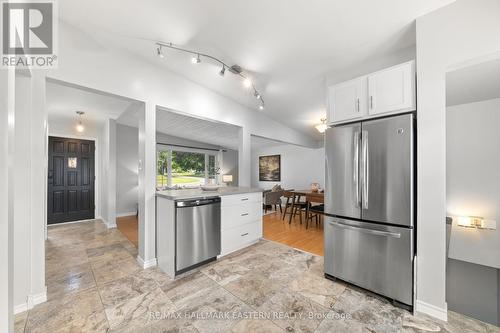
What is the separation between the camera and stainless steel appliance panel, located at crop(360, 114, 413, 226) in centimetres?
177

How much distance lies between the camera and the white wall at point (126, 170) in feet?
17.8

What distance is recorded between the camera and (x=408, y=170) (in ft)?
5.79

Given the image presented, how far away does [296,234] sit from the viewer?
3982 millimetres

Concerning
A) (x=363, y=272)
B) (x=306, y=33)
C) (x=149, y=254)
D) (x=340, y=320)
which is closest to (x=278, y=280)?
(x=340, y=320)

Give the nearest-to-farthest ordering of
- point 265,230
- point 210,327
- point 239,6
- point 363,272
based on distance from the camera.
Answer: point 210,327 → point 239,6 → point 363,272 → point 265,230

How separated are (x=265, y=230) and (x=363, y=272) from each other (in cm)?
243

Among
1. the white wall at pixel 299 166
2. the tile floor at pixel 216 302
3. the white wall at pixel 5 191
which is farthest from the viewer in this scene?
the white wall at pixel 299 166

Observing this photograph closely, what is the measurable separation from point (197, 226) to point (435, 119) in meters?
2.75

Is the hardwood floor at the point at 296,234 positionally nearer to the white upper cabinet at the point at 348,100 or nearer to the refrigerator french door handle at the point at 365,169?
the refrigerator french door handle at the point at 365,169

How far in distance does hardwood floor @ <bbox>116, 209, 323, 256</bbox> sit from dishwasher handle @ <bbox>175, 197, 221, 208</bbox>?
1.62 m

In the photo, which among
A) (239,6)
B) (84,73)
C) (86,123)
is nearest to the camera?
(239,6)

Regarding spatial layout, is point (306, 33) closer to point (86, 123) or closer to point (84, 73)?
point (84, 73)

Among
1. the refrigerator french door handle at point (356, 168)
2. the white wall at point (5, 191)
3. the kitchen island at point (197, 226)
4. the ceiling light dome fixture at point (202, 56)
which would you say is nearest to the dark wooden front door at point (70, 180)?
the kitchen island at point (197, 226)

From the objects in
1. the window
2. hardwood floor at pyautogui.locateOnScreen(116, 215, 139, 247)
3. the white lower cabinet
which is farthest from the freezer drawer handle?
the window
